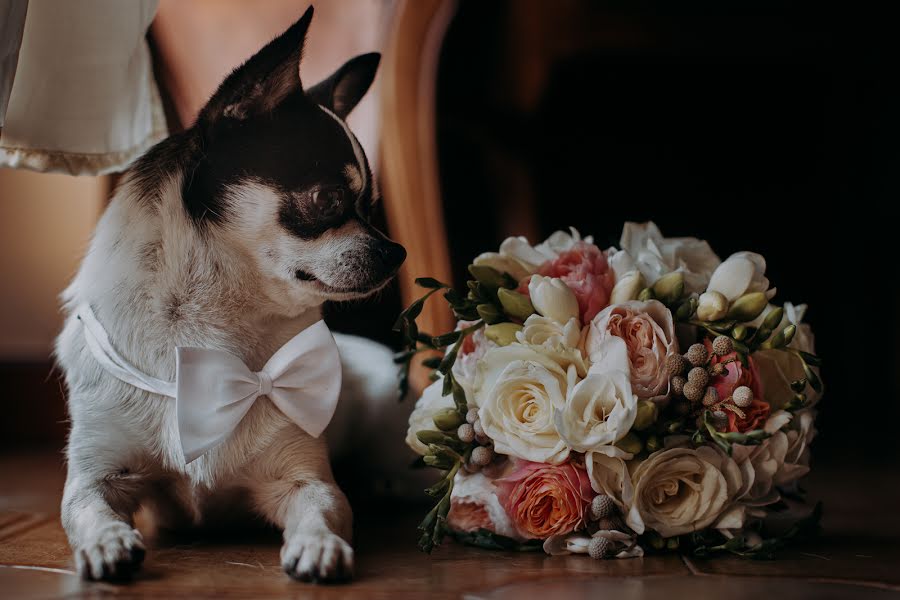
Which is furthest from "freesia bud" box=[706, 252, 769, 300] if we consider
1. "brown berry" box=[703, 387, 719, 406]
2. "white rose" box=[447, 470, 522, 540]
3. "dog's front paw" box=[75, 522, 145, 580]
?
"dog's front paw" box=[75, 522, 145, 580]

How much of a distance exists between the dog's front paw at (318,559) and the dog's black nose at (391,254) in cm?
29

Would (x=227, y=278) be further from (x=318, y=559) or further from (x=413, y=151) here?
(x=413, y=151)

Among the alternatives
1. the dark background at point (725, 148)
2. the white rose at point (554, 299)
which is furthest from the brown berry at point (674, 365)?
the dark background at point (725, 148)

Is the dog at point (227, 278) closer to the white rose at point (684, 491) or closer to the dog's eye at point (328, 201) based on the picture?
the dog's eye at point (328, 201)

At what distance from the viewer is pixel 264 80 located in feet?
2.77

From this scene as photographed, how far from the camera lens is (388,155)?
3.67 feet

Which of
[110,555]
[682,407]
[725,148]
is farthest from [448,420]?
[725,148]

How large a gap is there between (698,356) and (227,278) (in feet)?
1.56

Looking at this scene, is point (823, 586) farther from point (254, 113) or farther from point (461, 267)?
point (461, 267)

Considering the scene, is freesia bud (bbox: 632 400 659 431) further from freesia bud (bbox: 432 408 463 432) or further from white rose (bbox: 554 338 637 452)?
freesia bud (bbox: 432 408 463 432)

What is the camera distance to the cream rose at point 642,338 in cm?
81

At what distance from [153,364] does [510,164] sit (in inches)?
44.2

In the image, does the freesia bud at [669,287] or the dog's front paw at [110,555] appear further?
the freesia bud at [669,287]

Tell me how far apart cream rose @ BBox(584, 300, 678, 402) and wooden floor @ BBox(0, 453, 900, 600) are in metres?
0.17
